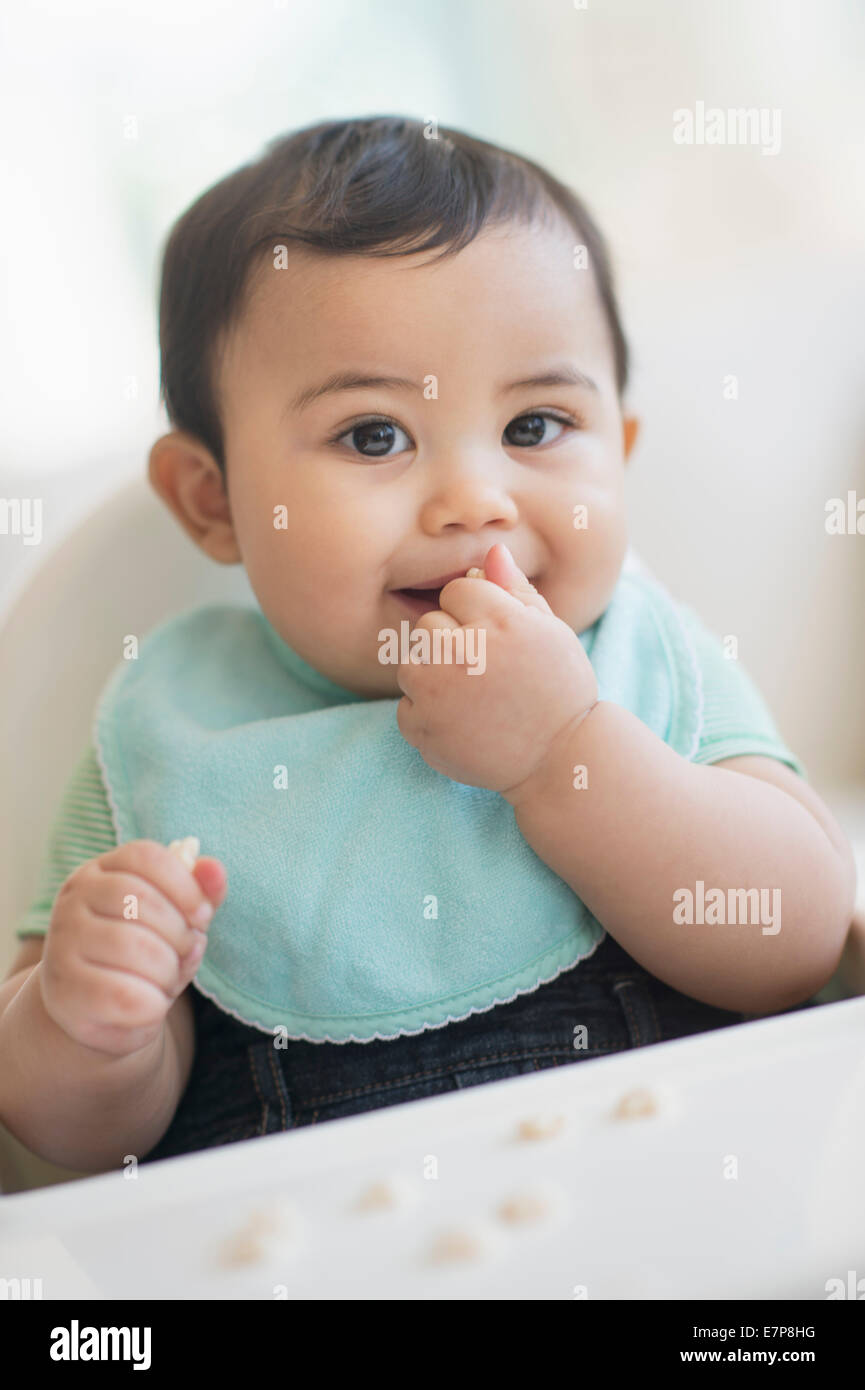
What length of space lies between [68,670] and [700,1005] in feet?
2.10

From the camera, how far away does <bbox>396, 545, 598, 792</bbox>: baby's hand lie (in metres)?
0.73

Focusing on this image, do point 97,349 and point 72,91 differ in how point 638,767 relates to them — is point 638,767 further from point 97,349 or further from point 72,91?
point 72,91

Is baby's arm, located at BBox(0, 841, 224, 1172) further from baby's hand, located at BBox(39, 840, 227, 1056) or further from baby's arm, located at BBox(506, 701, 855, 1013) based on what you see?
baby's arm, located at BBox(506, 701, 855, 1013)

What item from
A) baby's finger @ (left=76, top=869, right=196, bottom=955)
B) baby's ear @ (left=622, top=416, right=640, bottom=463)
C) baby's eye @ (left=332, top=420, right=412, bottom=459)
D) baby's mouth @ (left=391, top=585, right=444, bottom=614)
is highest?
baby's ear @ (left=622, top=416, right=640, bottom=463)

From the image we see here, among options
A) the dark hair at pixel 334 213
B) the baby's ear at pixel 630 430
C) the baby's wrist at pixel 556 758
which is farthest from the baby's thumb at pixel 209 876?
the baby's ear at pixel 630 430

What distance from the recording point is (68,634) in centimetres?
108

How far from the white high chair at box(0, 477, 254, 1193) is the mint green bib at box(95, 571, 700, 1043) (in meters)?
0.15

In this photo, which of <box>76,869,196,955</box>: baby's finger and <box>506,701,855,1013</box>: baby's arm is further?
<box>506,701,855,1013</box>: baby's arm

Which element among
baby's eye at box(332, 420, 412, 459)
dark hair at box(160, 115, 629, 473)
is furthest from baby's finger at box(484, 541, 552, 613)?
dark hair at box(160, 115, 629, 473)

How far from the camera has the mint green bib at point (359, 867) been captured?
0.80 m

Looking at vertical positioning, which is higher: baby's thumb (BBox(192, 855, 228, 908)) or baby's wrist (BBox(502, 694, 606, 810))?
baby's wrist (BBox(502, 694, 606, 810))

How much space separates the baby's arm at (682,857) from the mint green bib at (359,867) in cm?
5

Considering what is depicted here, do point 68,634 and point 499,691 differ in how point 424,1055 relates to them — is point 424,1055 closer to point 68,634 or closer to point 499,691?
point 499,691
